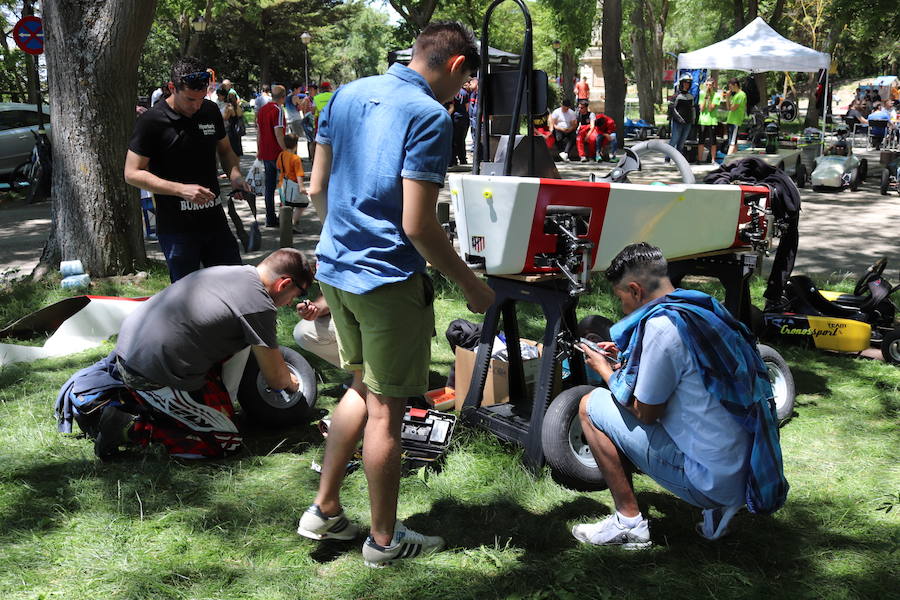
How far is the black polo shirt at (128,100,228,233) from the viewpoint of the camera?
4.62 metres

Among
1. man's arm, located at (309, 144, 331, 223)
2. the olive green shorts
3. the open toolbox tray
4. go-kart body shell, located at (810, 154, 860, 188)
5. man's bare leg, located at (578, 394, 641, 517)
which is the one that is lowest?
the open toolbox tray

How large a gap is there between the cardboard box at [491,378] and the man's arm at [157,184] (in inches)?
64.4

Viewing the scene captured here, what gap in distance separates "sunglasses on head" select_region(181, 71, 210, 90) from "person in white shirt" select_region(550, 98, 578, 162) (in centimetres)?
1375

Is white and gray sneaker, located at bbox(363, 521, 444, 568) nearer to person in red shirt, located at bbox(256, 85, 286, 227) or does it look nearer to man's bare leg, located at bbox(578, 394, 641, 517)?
man's bare leg, located at bbox(578, 394, 641, 517)

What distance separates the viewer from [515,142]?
405cm

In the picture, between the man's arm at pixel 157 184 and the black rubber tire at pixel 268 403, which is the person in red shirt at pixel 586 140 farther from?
the black rubber tire at pixel 268 403

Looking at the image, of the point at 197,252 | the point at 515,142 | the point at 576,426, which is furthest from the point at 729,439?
the point at 197,252

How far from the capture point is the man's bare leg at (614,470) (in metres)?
3.11

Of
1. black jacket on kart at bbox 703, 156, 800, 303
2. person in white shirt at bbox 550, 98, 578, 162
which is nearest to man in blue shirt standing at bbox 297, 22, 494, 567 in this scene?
black jacket on kart at bbox 703, 156, 800, 303

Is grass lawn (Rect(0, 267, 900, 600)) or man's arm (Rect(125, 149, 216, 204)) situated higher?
man's arm (Rect(125, 149, 216, 204))

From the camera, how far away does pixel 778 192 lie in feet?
16.5

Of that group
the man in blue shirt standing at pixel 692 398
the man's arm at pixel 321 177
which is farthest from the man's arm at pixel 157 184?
the man in blue shirt standing at pixel 692 398

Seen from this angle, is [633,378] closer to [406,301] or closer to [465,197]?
[406,301]

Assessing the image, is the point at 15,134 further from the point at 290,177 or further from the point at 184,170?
the point at 184,170
